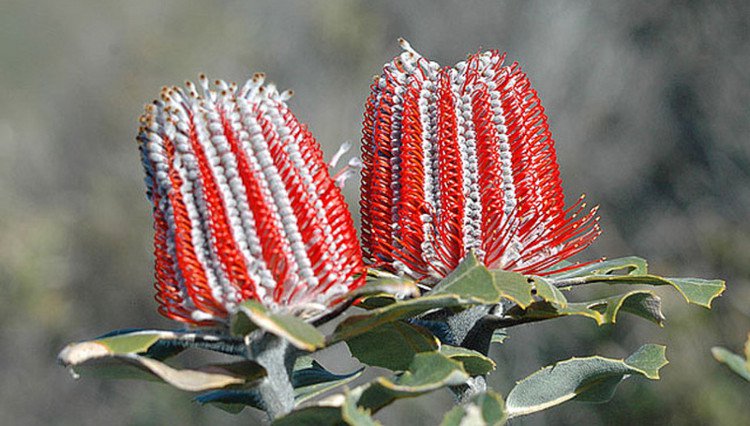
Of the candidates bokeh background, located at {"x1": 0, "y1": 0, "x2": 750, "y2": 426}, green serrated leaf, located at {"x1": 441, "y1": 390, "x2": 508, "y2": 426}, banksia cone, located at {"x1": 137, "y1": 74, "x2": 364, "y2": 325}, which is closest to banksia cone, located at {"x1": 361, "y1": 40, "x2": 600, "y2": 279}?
banksia cone, located at {"x1": 137, "y1": 74, "x2": 364, "y2": 325}

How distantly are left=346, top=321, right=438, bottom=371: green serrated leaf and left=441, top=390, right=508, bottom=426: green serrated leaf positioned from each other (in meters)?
0.34

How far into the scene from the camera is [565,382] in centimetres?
Result: 171

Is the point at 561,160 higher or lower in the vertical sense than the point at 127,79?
lower

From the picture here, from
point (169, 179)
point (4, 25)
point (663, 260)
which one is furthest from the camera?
point (4, 25)

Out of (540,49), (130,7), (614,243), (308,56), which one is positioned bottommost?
(614,243)

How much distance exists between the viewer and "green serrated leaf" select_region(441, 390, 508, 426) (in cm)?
114

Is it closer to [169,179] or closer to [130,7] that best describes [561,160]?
[130,7]

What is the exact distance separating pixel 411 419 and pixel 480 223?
20.1 feet

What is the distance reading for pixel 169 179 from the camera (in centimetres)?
143

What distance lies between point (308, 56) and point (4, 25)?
1154 centimetres

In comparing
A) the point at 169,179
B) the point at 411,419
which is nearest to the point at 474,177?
the point at 169,179

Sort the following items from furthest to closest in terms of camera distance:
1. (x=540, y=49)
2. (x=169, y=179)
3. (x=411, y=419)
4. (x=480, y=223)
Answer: (x=540, y=49) → (x=411, y=419) → (x=480, y=223) → (x=169, y=179)

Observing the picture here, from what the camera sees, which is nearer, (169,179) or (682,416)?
(169,179)

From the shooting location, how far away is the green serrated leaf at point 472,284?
4.22 ft
